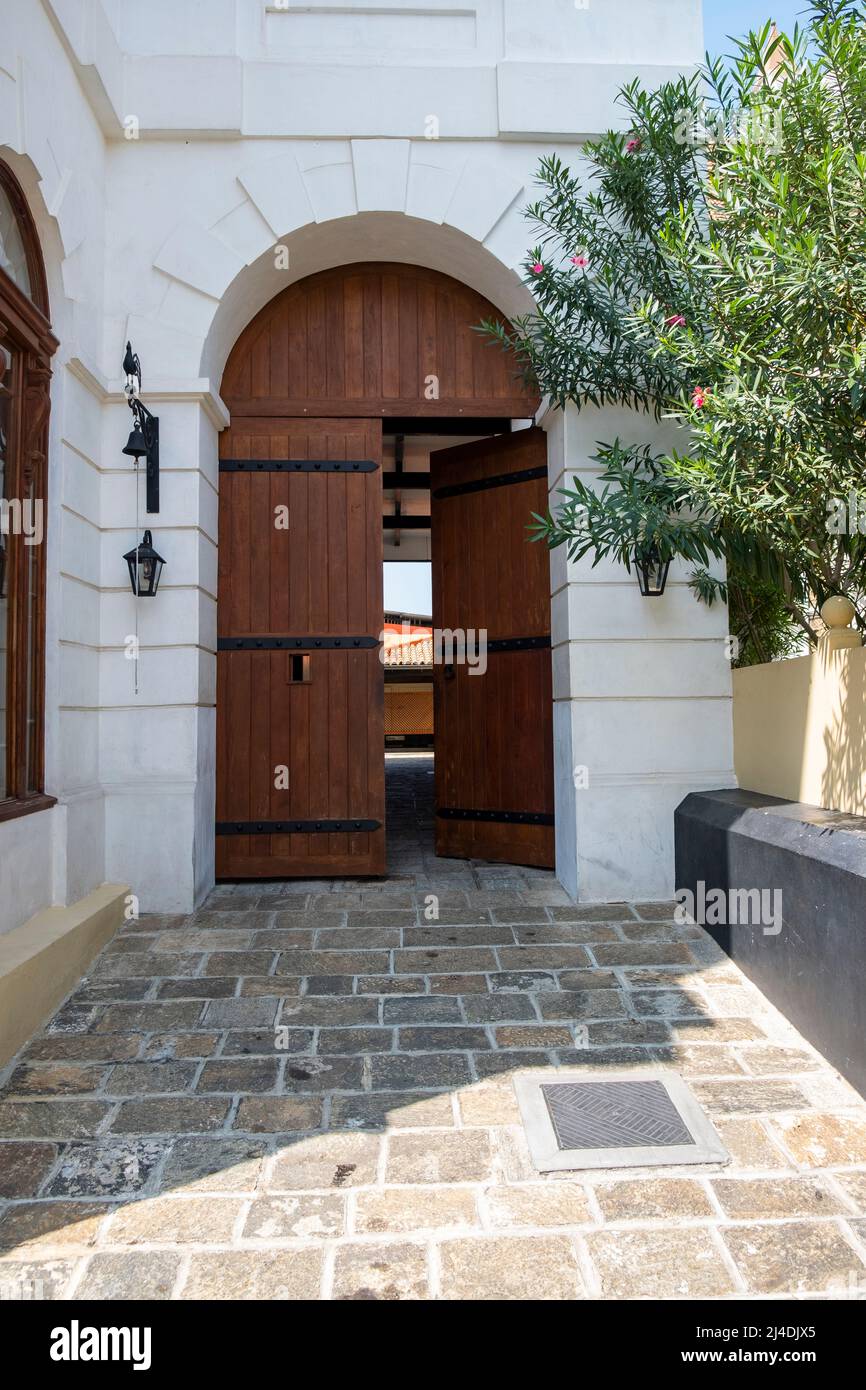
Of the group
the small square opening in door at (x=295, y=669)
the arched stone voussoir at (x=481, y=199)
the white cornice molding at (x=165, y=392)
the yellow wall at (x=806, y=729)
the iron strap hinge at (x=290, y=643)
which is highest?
the arched stone voussoir at (x=481, y=199)

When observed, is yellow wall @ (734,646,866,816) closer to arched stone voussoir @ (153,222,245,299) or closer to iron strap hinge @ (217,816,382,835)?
iron strap hinge @ (217,816,382,835)

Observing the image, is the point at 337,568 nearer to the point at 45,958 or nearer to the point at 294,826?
the point at 294,826

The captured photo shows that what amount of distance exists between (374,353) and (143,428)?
1581 millimetres

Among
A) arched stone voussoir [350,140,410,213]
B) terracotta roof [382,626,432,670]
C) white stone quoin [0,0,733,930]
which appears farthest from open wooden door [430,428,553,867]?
terracotta roof [382,626,432,670]

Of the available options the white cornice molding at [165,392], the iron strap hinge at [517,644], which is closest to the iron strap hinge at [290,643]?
the iron strap hinge at [517,644]

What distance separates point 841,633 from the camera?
153 inches

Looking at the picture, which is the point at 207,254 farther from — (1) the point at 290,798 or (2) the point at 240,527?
(1) the point at 290,798

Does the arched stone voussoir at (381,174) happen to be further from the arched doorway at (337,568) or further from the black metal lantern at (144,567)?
the black metal lantern at (144,567)

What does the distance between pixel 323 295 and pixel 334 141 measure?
0.84 meters

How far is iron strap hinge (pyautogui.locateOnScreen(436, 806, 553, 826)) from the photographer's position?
5.62 metres

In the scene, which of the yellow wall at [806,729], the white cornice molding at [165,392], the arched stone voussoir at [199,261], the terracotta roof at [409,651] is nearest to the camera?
the yellow wall at [806,729]

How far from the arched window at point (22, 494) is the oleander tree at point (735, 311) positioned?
2425mm

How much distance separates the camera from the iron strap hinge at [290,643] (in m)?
5.50
